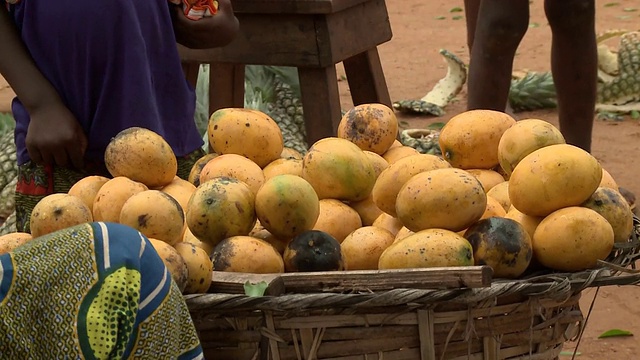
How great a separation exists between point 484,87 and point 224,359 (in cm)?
252

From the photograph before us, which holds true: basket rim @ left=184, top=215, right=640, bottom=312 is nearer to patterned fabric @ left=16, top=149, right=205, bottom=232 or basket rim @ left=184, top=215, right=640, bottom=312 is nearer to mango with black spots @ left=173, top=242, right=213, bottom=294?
mango with black spots @ left=173, top=242, right=213, bottom=294

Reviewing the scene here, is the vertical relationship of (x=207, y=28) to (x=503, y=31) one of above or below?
above

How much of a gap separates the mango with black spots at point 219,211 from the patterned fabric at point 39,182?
2.95 ft

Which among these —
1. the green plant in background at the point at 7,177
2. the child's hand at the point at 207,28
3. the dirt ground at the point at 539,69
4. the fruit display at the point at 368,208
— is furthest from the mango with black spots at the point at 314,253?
the green plant in background at the point at 7,177

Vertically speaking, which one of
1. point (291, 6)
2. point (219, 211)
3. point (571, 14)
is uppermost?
point (291, 6)

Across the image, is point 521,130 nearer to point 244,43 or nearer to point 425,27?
point 244,43

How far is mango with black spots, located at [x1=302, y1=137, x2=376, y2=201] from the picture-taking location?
2252mm

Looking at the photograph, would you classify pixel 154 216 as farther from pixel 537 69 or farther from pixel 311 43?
pixel 537 69

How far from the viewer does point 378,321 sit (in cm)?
178

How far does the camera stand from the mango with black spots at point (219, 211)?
2.07 m

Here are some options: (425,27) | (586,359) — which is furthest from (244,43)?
(425,27)

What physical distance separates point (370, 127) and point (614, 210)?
690 millimetres

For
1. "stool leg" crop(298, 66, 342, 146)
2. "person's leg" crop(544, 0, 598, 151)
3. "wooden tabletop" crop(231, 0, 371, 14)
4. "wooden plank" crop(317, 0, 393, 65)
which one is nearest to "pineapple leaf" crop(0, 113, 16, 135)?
"wooden tabletop" crop(231, 0, 371, 14)

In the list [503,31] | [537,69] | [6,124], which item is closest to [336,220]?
[503,31]
